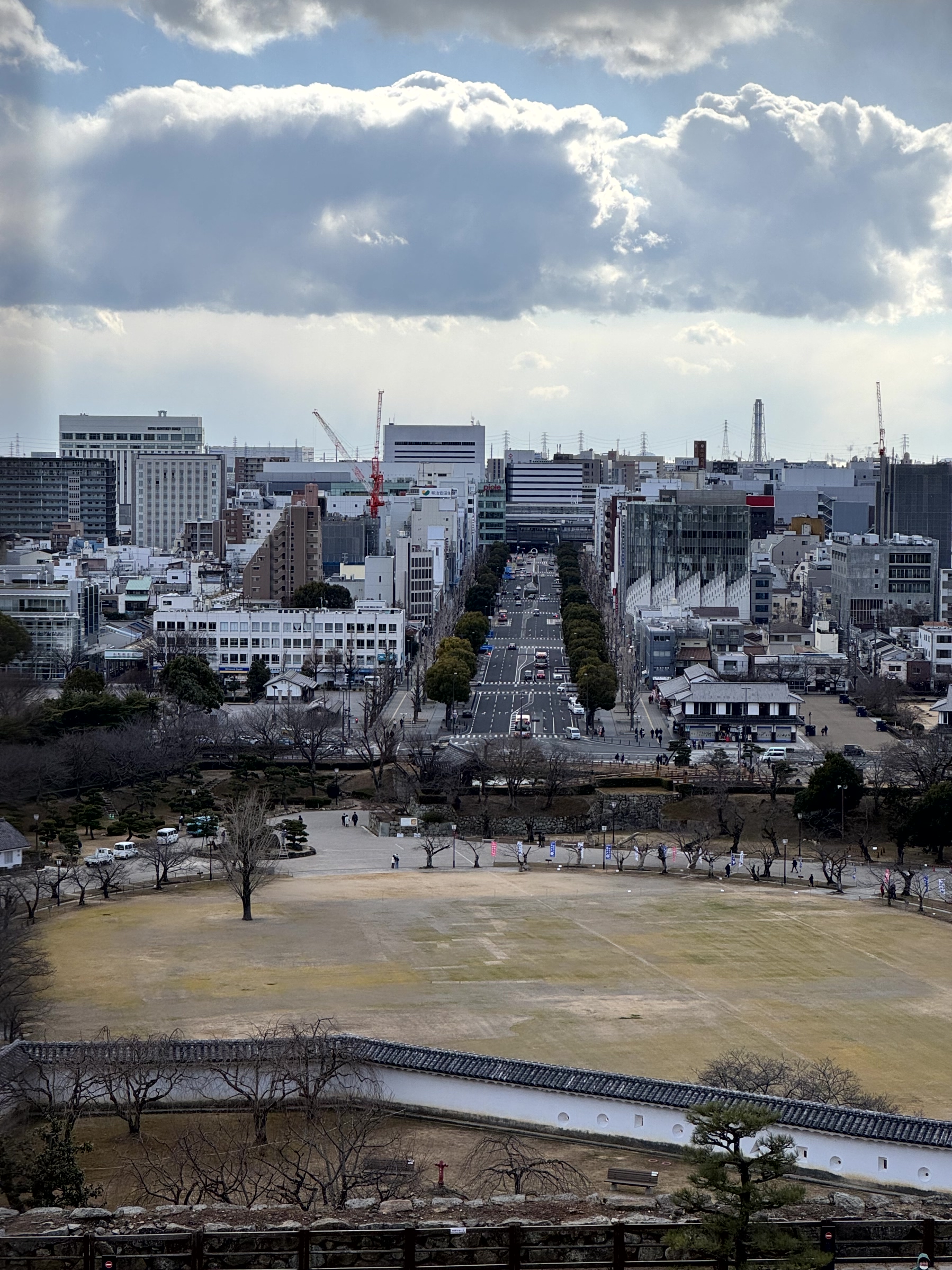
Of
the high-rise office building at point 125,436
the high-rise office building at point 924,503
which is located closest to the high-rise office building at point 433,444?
the high-rise office building at point 125,436

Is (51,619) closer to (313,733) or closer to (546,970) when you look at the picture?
(313,733)

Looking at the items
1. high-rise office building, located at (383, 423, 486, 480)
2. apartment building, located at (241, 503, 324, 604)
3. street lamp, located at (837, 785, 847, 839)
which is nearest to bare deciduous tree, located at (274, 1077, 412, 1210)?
street lamp, located at (837, 785, 847, 839)

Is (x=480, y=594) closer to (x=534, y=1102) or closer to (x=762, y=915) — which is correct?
(x=762, y=915)

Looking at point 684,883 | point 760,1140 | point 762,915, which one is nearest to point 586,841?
point 684,883

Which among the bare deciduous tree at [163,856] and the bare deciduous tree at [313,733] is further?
the bare deciduous tree at [313,733]

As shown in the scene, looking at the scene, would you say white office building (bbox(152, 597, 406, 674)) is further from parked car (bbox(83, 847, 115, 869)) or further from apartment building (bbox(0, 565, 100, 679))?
parked car (bbox(83, 847, 115, 869))

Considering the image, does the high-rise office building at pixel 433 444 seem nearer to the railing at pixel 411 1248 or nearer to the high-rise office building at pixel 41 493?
the high-rise office building at pixel 41 493
